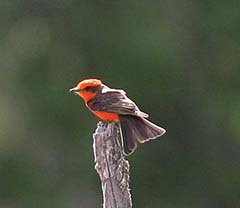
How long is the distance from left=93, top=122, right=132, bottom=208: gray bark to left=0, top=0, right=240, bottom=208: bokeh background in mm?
8483

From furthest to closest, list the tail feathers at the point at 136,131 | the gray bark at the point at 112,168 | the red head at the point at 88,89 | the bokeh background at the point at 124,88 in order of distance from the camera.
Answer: the bokeh background at the point at 124,88 → the red head at the point at 88,89 → the tail feathers at the point at 136,131 → the gray bark at the point at 112,168

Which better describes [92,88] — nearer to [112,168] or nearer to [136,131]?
[136,131]

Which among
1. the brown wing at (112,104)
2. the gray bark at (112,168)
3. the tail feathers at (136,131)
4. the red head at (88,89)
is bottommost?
the gray bark at (112,168)

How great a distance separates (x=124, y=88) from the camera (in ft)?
49.1

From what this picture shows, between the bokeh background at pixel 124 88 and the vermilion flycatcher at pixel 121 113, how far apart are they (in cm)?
758

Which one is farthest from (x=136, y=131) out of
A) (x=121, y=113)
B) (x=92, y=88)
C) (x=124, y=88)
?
(x=124, y=88)

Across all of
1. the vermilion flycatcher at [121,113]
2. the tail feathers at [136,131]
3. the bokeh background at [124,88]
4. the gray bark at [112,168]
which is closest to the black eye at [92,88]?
the vermilion flycatcher at [121,113]

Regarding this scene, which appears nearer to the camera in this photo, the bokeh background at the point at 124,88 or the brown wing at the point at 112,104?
the brown wing at the point at 112,104

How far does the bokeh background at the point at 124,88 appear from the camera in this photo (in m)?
15.2

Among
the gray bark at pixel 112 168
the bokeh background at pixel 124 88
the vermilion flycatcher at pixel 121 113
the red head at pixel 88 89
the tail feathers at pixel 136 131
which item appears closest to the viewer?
the gray bark at pixel 112 168

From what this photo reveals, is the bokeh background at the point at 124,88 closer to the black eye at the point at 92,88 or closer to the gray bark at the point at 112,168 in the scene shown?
the black eye at the point at 92,88

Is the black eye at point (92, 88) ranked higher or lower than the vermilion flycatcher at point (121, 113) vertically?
higher
